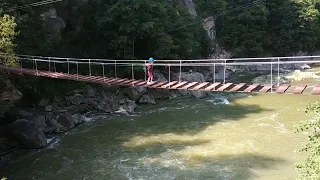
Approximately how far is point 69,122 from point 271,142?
708cm

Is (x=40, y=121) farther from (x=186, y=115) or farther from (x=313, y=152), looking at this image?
(x=313, y=152)

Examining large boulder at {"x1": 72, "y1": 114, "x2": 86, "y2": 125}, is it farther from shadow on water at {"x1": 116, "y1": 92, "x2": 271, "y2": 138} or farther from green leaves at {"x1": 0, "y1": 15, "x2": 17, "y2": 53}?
green leaves at {"x1": 0, "y1": 15, "x2": 17, "y2": 53}

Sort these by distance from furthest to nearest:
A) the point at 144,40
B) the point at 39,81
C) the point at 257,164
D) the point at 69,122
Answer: the point at 144,40 → the point at 39,81 → the point at 69,122 → the point at 257,164

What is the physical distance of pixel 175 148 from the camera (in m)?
11.1

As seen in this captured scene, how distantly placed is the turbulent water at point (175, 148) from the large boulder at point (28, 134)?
13.4 inches

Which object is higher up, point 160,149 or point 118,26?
point 118,26

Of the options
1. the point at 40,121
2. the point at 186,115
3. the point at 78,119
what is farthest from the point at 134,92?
the point at 40,121

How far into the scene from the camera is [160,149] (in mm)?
11039

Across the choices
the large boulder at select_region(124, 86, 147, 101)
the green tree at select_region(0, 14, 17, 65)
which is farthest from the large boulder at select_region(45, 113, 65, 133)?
the large boulder at select_region(124, 86, 147, 101)

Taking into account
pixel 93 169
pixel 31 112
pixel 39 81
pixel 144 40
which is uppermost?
pixel 144 40

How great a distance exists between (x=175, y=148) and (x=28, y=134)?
4609 millimetres

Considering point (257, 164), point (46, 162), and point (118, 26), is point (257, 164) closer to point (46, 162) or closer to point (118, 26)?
point (46, 162)

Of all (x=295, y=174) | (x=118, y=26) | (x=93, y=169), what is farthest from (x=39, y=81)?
(x=295, y=174)

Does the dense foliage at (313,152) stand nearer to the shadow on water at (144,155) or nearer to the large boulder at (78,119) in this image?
the shadow on water at (144,155)
